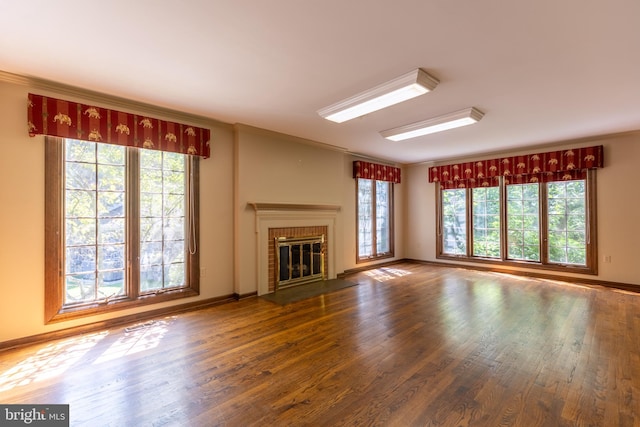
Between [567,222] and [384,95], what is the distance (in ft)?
15.3

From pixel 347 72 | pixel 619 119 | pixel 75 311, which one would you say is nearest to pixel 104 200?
pixel 75 311

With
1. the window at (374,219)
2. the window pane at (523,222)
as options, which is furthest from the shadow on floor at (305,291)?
the window pane at (523,222)

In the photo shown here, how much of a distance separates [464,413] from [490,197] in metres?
5.42

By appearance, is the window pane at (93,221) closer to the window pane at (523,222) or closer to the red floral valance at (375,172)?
the red floral valance at (375,172)

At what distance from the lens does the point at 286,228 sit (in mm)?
4934

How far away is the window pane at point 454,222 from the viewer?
6.72 meters

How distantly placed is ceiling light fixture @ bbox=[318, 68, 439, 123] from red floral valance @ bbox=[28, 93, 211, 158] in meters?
1.76

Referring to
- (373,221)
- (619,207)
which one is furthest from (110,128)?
(619,207)

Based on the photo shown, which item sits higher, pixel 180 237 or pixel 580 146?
pixel 580 146

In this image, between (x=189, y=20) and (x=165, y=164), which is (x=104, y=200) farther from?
(x=189, y=20)

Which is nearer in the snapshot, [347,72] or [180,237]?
[347,72]

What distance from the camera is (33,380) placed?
226 cm

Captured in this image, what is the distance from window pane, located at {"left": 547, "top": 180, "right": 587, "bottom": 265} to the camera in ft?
17.1

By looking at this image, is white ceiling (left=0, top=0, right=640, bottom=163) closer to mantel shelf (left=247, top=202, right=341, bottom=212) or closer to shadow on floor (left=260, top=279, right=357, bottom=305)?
mantel shelf (left=247, top=202, right=341, bottom=212)
